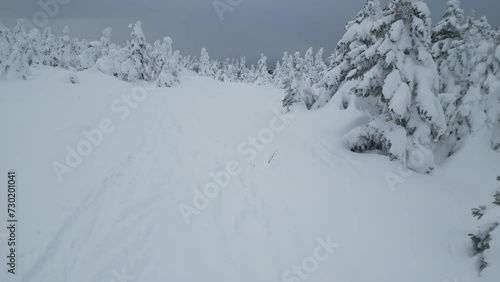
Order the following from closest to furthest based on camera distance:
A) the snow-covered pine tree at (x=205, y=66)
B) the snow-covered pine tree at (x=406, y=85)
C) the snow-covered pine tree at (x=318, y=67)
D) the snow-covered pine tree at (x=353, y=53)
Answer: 1. the snow-covered pine tree at (x=406, y=85)
2. the snow-covered pine tree at (x=353, y=53)
3. the snow-covered pine tree at (x=318, y=67)
4. the snow-covered pine tree at (x=205, y=66)

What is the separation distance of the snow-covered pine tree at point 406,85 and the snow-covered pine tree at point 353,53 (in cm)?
112

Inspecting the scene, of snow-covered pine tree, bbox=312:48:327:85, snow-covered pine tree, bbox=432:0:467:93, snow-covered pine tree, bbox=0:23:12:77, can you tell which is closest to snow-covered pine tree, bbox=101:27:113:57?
snow-covered pine tree, bbox=0:23:12:77

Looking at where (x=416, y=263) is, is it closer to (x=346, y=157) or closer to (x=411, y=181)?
(x=411, y=181)

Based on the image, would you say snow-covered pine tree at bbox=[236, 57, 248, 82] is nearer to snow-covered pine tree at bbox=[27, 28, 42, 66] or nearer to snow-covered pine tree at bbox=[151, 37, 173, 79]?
snow-covered pine tree at bbox=[151, 37, 173, 79]

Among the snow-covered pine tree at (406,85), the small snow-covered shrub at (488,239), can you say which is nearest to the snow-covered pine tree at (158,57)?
the snow-covered pine tree at (406,85)

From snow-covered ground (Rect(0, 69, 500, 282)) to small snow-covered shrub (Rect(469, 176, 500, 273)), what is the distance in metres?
0.25

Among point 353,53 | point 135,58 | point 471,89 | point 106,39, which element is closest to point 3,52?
point 135,58

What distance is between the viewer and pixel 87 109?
16328 mm

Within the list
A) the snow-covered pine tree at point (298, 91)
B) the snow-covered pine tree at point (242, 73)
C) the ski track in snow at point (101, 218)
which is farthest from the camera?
the snow-covered pine tree at point (242, 73)

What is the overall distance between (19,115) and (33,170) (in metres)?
6.72

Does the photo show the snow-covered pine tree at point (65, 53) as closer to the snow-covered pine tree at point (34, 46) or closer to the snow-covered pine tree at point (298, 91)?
the snow-covered pine tree at point (34, 46)

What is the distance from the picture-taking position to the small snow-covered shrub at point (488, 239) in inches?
226

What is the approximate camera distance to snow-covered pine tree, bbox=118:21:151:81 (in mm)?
38031

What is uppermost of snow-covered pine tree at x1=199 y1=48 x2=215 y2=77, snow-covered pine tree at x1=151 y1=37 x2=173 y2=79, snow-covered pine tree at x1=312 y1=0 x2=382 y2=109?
snow-covered pine tree at x1=199 y1=48 x2=215 y2=77
